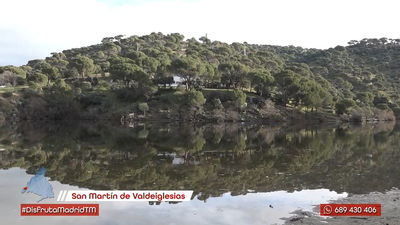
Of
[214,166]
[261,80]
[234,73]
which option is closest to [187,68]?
[234,73]

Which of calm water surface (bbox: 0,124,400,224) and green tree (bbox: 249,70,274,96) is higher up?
green tree (bbox: 249,70,274,96)

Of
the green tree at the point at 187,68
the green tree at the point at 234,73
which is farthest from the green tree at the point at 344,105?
the green tree at the point at 187,68

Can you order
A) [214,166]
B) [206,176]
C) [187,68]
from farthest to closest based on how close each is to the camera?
1. [187,68]
2. [214,166]
3. [206,176]

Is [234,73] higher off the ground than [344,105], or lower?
higher

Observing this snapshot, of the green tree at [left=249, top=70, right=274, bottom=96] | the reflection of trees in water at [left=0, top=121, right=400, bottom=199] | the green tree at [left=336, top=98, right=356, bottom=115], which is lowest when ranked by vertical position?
the green tree at [left=336, top=98, right=356, bottom=115]

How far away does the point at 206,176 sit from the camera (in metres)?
23.8

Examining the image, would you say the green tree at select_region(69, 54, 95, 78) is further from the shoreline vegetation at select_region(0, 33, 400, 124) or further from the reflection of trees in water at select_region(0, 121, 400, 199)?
the reflection of trees in water at select_region(0, 121, 400, 199)

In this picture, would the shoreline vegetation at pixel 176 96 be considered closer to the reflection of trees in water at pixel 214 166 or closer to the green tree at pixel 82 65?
the green tree at pixel 82 65

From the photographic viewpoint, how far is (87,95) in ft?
326

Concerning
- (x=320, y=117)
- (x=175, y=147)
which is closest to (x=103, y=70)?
(x=320, y=117)

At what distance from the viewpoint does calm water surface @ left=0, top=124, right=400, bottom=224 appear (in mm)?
15414

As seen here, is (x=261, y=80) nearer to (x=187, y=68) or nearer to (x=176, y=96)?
(x=187, y=68)

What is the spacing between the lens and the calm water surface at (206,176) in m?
15.4

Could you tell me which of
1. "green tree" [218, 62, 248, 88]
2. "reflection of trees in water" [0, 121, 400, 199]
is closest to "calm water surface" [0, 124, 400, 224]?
"reflection of trees in water" [0, 121, 400, 199]
